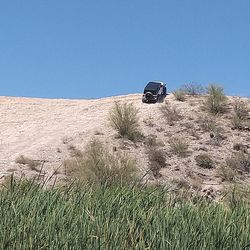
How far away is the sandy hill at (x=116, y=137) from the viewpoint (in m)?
25.6

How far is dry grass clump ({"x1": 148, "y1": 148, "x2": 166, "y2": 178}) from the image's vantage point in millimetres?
25578

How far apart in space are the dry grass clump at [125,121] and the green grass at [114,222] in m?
19.8

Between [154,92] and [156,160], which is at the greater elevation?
[154,92]

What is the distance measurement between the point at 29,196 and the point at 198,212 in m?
2.29

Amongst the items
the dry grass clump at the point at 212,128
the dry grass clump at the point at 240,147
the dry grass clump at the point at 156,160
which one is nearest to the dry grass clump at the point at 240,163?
the dry grass clump at the point at 240,147

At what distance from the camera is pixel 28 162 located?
81.4 feet

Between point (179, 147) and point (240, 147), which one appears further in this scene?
point (240, 147)

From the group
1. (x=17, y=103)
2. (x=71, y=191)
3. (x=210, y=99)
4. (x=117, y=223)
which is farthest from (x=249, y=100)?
(x=117, y=223)

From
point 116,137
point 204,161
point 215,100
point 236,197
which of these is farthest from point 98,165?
point 215,100

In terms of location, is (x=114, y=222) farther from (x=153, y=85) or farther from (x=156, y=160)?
(x=153, y=85)

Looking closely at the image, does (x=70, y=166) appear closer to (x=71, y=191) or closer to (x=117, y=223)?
(x=71, y=191)

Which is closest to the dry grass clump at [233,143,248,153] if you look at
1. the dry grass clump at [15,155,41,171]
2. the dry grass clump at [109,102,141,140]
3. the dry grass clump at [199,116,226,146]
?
the dry grass clump at [199,116,226,146]

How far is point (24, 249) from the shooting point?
22.6ft

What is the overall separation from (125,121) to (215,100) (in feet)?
21.9
